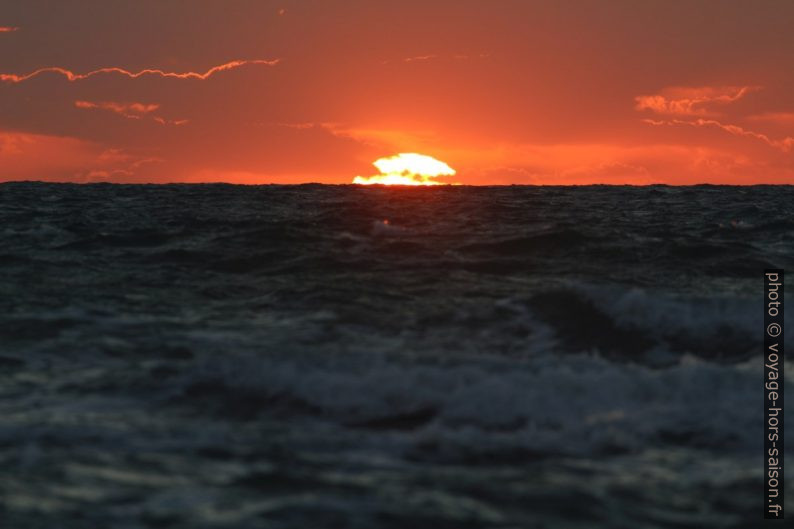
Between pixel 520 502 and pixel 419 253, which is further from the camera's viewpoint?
pixel 419 253

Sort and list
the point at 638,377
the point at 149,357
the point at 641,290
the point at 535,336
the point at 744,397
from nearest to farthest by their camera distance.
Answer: the point at 744,397, the point at 638,377, the point at 149,357, the point at 535,336, the point at 641,290

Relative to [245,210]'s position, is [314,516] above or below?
below

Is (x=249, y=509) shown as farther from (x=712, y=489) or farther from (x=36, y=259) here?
(x=36, y=259)

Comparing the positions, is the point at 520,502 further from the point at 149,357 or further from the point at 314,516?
the point at 149,357

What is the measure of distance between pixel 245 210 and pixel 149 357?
2073cm

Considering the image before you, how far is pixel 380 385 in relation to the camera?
991 cm

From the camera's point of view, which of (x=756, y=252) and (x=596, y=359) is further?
(x=756, y=252)

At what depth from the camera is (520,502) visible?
6.77 meters

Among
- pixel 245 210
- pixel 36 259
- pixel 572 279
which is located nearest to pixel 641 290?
pixel 572 279

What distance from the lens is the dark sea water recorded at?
6820 mm

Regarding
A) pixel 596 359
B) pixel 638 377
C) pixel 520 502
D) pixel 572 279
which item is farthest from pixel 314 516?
pixel 572 279

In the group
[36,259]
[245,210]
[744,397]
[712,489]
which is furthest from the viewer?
[245,210]

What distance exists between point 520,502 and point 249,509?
6.66 ft

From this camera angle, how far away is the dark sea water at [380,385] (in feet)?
22.4
